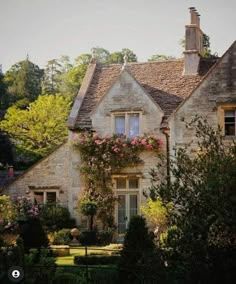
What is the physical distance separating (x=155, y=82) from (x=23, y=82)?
51.9 metres

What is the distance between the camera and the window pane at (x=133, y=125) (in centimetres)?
3075

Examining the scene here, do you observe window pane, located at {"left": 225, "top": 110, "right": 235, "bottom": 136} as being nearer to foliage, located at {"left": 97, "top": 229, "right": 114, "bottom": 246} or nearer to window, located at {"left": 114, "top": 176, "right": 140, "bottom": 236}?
window, located at {"left": 114, "top": 176, "right": 140, "bottom": 236}

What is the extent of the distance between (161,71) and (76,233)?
33.6 feet

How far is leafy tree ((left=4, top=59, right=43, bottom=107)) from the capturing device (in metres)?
79.2

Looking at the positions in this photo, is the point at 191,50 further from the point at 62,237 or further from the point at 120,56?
the point at 120,56

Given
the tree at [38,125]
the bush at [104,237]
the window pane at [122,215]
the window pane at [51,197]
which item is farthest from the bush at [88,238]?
the tree at [38,125]

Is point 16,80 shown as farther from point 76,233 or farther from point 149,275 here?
point 149,275

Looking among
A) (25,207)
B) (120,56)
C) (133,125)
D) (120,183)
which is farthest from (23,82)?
(120,183)

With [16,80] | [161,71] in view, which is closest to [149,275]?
[161,71]

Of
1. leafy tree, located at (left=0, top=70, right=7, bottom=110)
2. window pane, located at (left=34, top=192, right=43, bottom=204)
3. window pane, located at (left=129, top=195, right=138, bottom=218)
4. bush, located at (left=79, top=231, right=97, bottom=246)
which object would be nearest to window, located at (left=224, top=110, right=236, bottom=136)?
window pane, located at (left=129, top=195, right=138, bottom=218)

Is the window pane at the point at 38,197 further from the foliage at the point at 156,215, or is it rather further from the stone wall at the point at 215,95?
the stone wall at the point at 215,95

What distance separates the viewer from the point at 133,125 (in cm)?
3084

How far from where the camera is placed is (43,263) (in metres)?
16.1

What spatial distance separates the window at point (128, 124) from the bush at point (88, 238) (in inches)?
203
